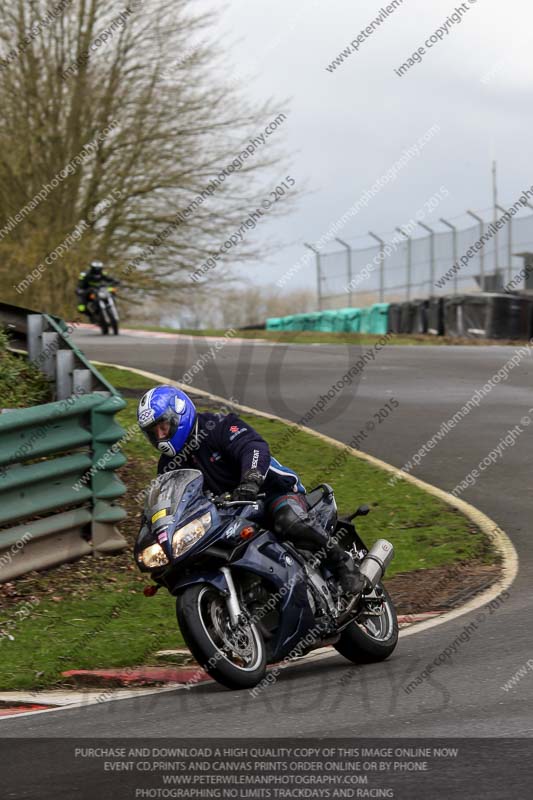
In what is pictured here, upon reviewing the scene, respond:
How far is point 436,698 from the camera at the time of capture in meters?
5.93

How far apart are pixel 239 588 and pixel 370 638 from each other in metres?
0.89

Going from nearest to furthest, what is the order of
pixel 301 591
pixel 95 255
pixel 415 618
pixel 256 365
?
pixel 301 591 < pixel 415 618 < pixel 256 365 < pixel 95 255

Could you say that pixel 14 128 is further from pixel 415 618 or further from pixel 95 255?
pixel 415 618

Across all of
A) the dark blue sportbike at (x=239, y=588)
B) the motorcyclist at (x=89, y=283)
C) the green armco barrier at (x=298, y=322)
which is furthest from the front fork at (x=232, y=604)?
the green armco barrier at (x=298, y=322)

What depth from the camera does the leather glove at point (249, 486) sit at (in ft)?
21.4

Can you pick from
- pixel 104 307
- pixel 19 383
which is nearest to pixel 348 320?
pixel 104 307

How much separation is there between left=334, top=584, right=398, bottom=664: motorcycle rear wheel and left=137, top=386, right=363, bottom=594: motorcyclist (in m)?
0.25

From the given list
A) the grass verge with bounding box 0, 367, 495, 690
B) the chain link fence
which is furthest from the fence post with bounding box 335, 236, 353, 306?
the grass verge with bounding box 0, 367, 495, 690

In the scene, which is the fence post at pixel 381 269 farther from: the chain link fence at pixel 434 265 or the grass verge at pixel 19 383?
the grass verge at pixel 19 383

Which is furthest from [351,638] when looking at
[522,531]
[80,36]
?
[80,36]

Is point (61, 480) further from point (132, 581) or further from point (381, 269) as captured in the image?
point (381, 269)

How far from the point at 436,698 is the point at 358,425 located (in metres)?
8.84

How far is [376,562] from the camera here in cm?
732

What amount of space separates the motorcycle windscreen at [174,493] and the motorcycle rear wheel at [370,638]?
123 centimetres
